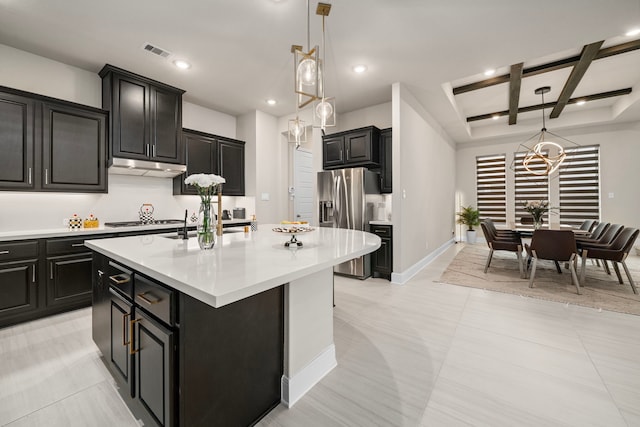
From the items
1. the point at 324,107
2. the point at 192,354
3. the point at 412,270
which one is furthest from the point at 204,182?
the point at 412,270

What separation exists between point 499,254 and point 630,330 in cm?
364

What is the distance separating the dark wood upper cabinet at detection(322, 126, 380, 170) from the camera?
13.8ft

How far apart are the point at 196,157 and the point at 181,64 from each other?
1.37 meters

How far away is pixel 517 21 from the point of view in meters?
2.51

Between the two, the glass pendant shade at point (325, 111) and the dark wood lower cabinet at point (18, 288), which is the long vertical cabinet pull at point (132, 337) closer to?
the glass pendant shade at point (325, 111)

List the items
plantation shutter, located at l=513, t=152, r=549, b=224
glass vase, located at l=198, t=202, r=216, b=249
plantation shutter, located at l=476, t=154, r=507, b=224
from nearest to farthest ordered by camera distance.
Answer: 1. glass vase, located at l=198, t=202, r=216, b=249
2. plantation shutter, located at l=513, t=152, r=549, b=224
3. plantation shutter, located at l=476, t=154, r=507, b=224

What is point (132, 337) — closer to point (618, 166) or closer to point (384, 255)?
point (384, 255)

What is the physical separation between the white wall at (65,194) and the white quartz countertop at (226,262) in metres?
1.98

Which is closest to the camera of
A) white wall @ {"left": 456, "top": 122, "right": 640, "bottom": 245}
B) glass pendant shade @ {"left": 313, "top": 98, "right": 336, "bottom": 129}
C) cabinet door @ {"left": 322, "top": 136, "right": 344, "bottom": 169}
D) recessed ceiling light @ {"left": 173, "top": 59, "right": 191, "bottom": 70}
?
glass pendant shade @ {"left": 313, "top": 98, "right": 336, "bottom": 129}

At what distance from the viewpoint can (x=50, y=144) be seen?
2.90 m

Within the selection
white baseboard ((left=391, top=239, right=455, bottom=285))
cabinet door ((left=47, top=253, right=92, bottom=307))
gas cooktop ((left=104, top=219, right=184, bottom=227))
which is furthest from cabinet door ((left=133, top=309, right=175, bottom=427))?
white baseboard ((left=391, top=239, right=455, bottom=285))

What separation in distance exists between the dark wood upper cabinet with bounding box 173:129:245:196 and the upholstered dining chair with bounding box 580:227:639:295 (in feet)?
17.3

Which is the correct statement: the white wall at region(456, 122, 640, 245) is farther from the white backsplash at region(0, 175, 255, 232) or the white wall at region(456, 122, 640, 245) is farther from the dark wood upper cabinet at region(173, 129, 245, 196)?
the white backsplash at region(0, 175, 255, 232)

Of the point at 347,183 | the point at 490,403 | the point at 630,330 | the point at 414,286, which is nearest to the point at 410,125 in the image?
the point at 347,183
